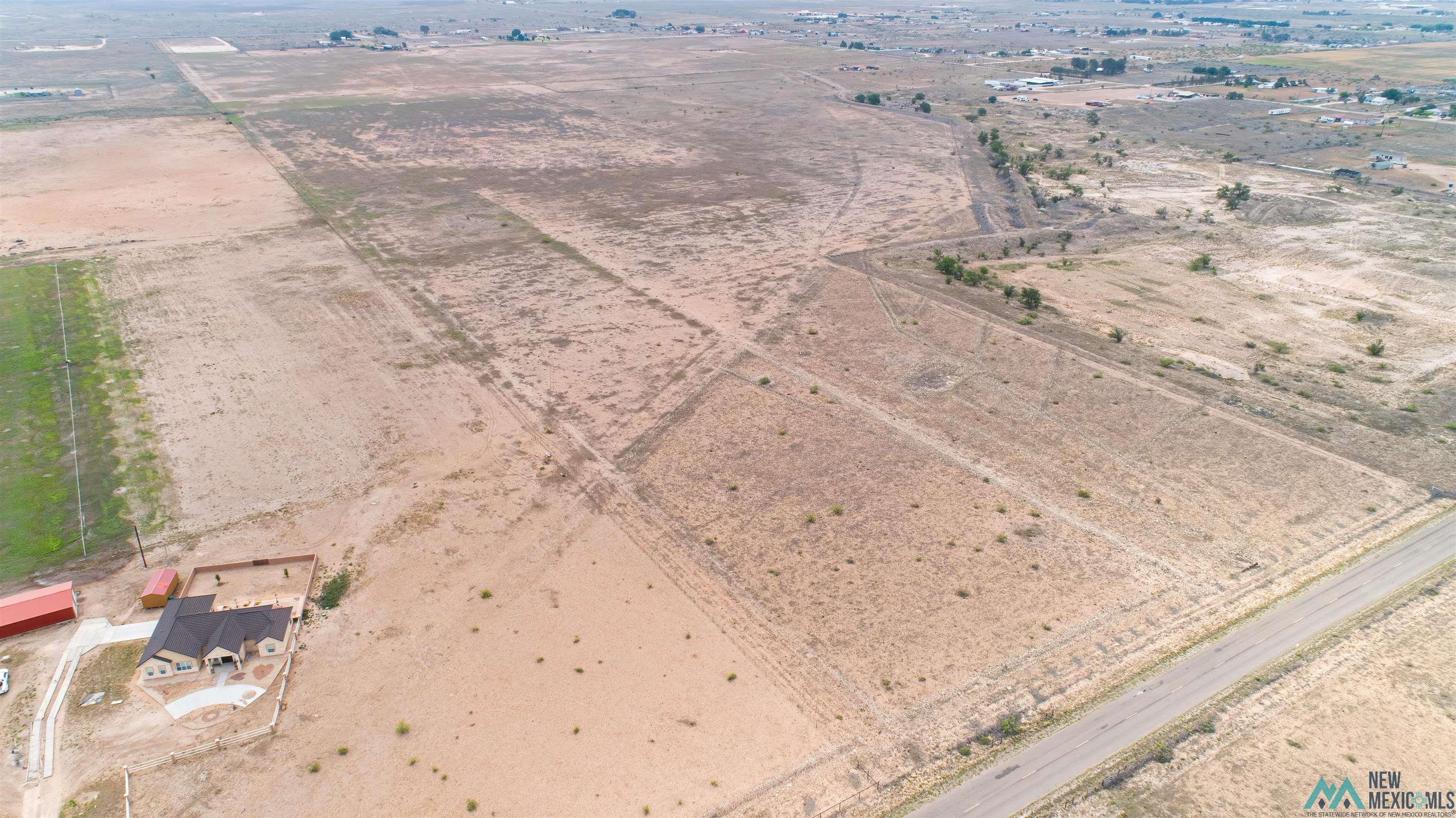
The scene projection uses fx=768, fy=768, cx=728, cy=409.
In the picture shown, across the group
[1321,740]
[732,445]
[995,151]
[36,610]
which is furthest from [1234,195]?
[36,610]

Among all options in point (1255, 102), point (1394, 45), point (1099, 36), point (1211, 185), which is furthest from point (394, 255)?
point (1394, 45)

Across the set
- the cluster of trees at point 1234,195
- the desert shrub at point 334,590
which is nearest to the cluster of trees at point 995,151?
the cluster of trees at point 1234,195

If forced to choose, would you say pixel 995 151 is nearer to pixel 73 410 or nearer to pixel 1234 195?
pixel 1234 195

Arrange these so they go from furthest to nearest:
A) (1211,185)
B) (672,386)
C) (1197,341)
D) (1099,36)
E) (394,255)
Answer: (1099,36) → (1211,185) → (394,255) → (1197,341) → (672,386)

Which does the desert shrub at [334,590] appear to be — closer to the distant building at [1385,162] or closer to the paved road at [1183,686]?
the paved road at [1183,686]

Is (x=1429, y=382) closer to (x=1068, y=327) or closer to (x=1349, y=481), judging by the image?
(x=1349, y=481)

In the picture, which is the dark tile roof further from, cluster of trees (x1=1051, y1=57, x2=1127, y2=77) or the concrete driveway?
cluster of trees (x1=1051, y1=57, x2=1127, y2=77)
